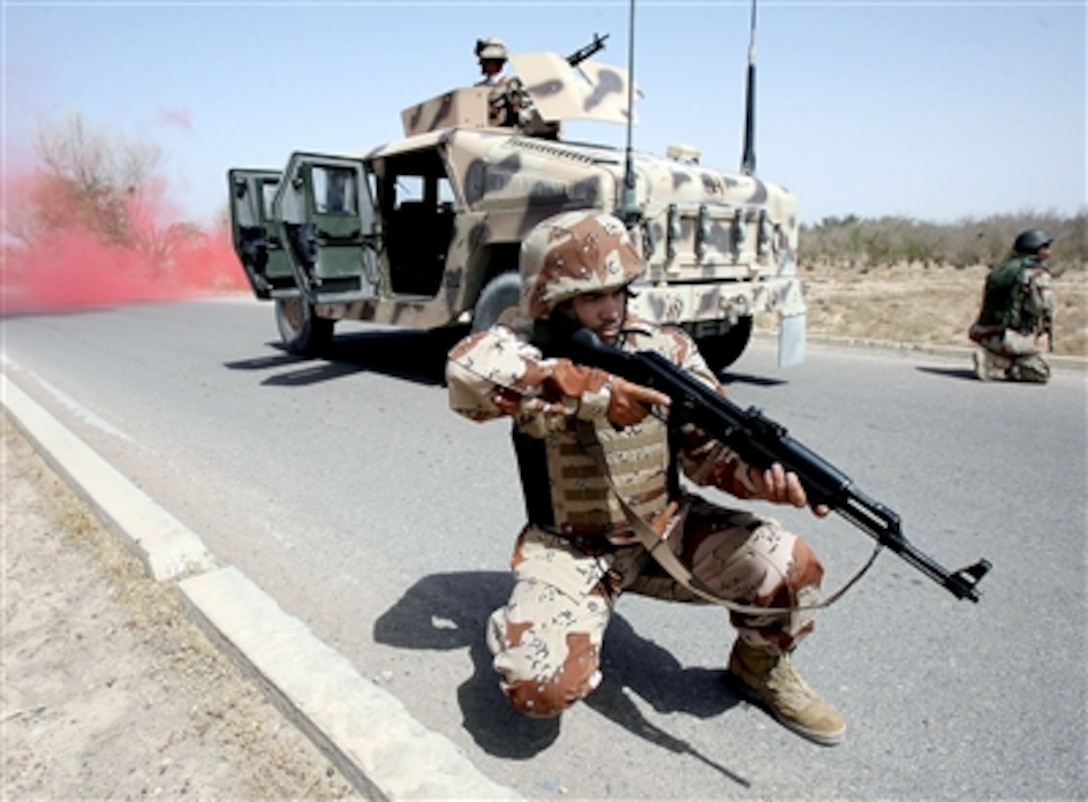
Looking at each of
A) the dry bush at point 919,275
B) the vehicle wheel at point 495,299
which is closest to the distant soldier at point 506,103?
the vehicle wheel at point 495,299

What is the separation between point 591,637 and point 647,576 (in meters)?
0.32

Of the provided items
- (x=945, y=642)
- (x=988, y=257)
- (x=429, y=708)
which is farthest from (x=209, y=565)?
(x=988, y=257)

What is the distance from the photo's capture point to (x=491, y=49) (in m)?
7.00

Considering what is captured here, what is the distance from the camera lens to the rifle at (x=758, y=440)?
161cm

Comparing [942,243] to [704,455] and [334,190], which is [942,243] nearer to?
[334,190]

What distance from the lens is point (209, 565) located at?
8.76 feet

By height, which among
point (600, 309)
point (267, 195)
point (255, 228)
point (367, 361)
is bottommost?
point (367, 361)

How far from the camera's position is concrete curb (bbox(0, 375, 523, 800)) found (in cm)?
161

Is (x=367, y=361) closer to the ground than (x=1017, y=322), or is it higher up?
closer to the ground

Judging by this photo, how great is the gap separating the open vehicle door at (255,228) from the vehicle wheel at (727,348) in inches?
145

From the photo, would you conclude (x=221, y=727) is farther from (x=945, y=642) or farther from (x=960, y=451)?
(x=960, y=451)

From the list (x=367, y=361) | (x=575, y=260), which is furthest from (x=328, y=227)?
(x=575, y=260)

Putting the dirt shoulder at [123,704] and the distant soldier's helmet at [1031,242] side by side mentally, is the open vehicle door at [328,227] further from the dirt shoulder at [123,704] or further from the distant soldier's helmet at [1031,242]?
the distant soldier's helmet at [1031,242]

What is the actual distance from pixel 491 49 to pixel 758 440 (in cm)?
626
